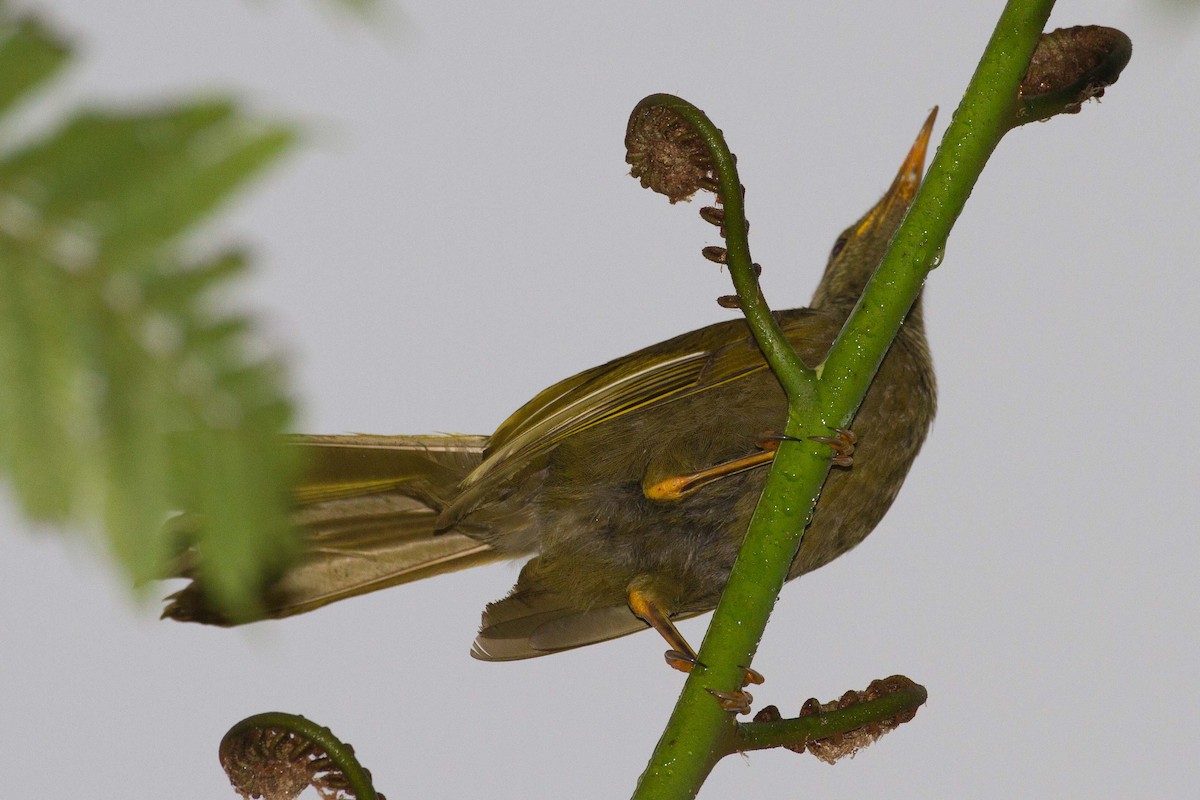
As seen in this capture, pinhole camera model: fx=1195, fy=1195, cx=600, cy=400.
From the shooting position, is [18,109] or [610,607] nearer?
[18,109]

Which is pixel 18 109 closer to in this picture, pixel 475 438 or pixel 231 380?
pixel 231 380

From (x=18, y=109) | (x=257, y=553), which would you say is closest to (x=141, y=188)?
(x=18, y=109)

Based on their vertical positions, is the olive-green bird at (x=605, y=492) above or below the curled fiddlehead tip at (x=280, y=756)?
above

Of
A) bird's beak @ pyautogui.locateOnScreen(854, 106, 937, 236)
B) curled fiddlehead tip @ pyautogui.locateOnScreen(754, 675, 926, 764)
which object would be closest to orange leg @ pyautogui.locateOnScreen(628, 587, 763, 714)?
curled fiddlehead tip @ pyautogui.locateOnScreen(754, 675, 926, 764)

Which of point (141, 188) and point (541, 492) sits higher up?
point (541, 492)

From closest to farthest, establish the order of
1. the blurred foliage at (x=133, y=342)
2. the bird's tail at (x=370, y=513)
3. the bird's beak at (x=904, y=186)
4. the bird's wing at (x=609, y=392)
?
the blurred foliage at (x=133, y=342)
the bird's wing at (x=609, y=392)
the bird's tail at (x=370, y=513)
the bird's beak at (x=904, y=186)

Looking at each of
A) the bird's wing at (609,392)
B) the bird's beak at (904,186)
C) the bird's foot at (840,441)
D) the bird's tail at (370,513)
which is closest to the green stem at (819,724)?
the bird's foot at (840,441)

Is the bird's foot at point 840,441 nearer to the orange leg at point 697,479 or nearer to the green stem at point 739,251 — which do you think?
the green stem at point 739,251
